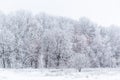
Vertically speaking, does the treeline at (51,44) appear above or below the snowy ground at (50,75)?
above

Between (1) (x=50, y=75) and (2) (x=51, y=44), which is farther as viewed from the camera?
(2) (x=51, y=44)

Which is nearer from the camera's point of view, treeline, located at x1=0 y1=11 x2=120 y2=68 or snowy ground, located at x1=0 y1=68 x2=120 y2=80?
snowy ground, located at x1=0 y1=68 x2=120 y2=80

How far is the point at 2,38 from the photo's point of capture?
49594 millimetres

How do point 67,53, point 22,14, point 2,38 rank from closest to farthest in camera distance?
point 2,38
point 67,53
point 22,14

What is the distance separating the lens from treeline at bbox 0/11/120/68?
50.7 m

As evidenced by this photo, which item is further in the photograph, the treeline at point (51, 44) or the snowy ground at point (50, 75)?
the treeline at point (51, 44)

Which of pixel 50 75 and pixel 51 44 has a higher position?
pixel 51 44

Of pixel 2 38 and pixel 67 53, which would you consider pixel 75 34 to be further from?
pixel 2 38

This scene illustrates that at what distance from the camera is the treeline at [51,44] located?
5069 centimetres

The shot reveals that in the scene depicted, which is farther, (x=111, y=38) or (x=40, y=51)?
(x=111, y=38)

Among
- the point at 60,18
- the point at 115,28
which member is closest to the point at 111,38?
the point at 115,28

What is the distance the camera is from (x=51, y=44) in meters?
54.3

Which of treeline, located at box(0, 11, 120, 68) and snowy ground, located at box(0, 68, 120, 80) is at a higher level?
treeline, located at box(0, 11, 120, 68)

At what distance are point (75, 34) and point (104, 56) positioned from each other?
10.6 metres
